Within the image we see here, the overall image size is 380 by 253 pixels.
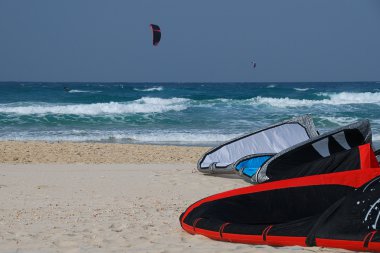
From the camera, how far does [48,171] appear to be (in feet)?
30.0

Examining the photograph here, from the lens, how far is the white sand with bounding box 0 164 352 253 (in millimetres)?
4508

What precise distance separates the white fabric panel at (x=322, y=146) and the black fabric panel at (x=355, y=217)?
2445 millimetres

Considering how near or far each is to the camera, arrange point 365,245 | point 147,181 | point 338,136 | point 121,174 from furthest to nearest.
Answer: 1. point 121,174
2. point 147,181
3. point 338,136
4. point 365,245

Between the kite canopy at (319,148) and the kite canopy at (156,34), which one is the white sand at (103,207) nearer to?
the kite canopy at (319,148)

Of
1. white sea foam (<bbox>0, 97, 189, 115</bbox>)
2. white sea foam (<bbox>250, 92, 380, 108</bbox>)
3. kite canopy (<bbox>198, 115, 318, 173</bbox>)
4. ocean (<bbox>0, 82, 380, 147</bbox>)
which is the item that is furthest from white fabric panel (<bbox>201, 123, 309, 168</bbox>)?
white sea foam (<bbox>250, 92, 380, 108</bbox>)

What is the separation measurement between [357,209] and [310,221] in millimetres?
366

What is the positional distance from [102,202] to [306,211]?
2690mm

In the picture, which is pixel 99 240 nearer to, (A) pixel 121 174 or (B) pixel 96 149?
(A) pixel 121 174

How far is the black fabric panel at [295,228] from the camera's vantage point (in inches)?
172

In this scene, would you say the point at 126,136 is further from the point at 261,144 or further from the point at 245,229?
the point at 245,229

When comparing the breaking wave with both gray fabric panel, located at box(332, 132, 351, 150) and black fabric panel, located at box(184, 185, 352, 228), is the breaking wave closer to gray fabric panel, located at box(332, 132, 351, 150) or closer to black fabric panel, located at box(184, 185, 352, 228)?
gray fabric panel, located at box(332, 132, 351, 150)

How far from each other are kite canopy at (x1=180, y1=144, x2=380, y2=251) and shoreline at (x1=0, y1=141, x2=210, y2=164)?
602 centimetres

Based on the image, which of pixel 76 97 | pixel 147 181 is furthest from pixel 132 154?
pixel 76 97

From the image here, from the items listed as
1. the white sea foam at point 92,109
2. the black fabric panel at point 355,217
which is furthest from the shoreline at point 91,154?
the white sea foam at point 92,109
